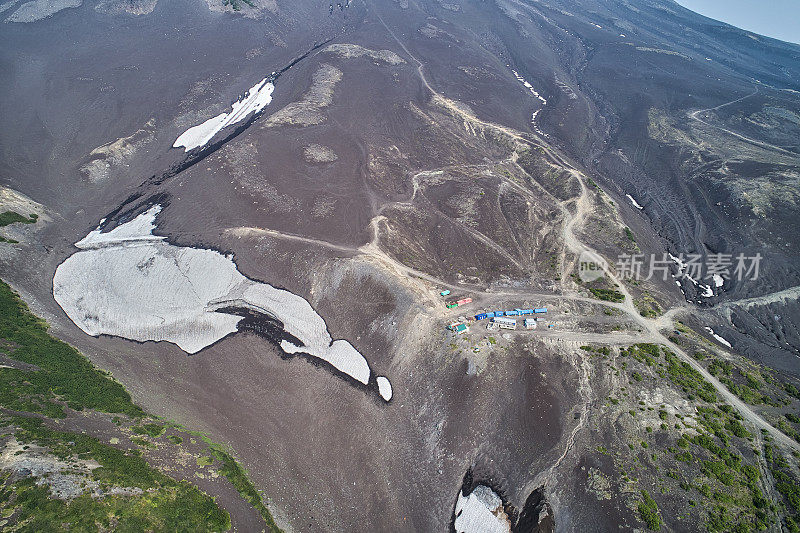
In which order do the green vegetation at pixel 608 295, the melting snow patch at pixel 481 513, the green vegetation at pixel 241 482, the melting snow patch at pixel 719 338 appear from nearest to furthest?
the green vegetation at pixel 241 482 < the melting snow patch at pixel 481 513 < the melting snow patch at pixel 719 338 < the green vegetation at pixel 608 295

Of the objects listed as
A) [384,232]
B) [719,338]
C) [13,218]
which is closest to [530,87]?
[384,232]

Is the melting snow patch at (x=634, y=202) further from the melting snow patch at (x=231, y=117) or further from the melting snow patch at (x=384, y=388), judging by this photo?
the melting snow patch at (x=231, y=117)

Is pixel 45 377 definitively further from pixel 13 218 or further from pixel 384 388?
pixel 13 218

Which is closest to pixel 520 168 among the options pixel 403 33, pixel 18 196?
pixel 403 33

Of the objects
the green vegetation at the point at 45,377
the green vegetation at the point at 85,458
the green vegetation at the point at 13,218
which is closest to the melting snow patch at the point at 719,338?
the green vegetation at the point at 85,458

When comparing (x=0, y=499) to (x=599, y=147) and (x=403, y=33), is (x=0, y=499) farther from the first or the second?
(x=403, y=33)

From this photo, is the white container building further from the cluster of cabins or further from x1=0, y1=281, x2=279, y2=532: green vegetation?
x1=0, y1=281, x2=279, y2=532: green vegetation
